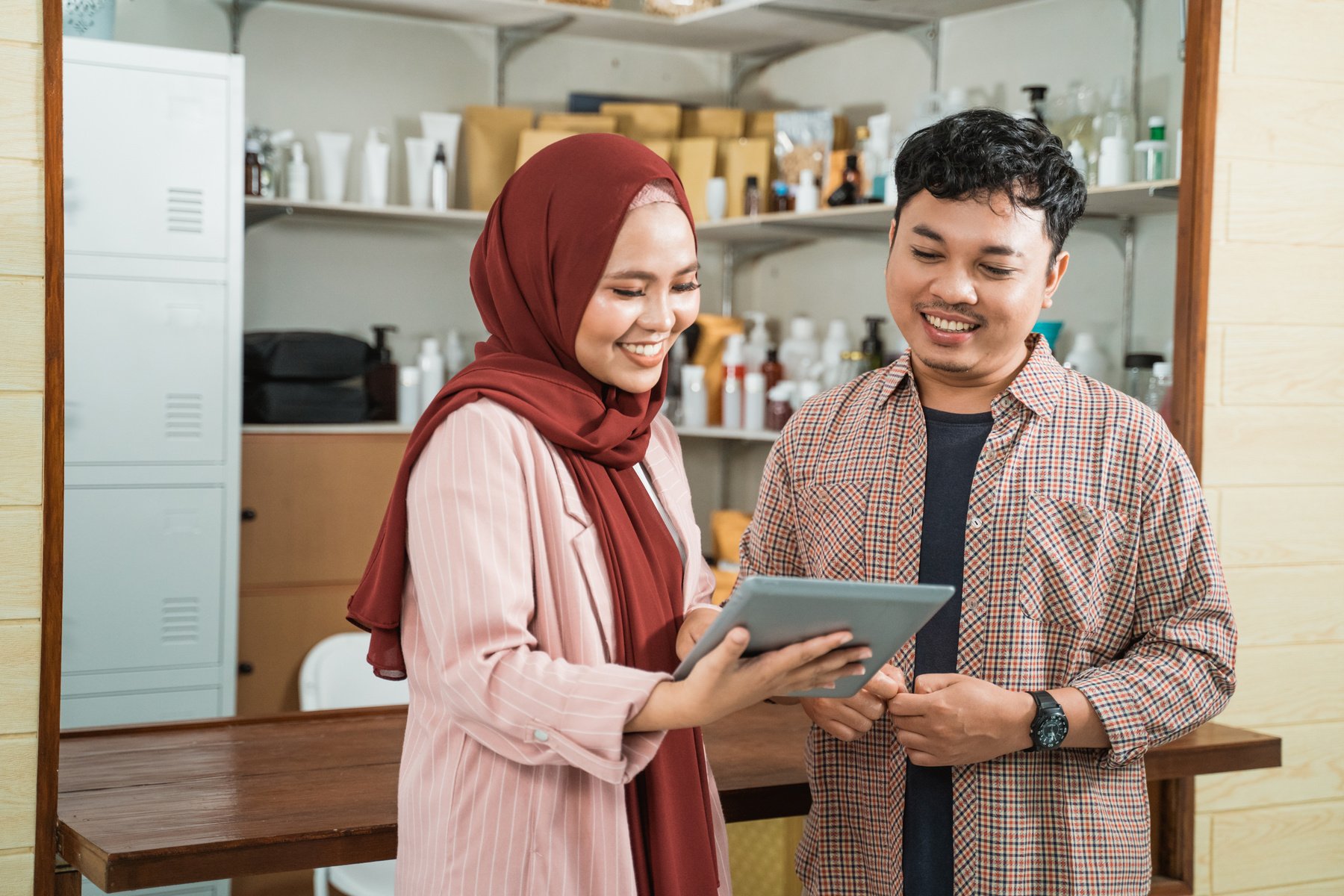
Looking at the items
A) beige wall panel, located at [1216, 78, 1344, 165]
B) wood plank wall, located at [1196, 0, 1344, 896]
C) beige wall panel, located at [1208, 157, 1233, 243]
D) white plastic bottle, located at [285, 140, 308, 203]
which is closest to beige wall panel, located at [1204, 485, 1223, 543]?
wood plank wall, located at [1196, 0, 1344, 896]

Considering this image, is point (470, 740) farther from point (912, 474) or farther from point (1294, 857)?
point (1294, 857)

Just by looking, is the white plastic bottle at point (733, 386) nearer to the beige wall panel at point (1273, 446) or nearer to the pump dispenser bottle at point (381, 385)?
the pump dispenser bottle at point (381, 385)

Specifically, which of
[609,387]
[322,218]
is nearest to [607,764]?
[609,387]

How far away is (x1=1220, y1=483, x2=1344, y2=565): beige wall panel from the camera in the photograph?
2148 millimetres

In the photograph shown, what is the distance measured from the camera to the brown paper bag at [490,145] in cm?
364

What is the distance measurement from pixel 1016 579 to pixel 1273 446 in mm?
1011

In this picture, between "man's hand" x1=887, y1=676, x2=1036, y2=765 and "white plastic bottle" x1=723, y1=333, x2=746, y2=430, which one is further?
"white plastic bottle" x1=723, y1=333, x2=746, y2=430

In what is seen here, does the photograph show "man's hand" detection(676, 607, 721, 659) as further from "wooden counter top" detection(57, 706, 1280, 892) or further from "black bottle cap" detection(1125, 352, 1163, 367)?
"black bottle cap" detection(1125, 352, 1163, 367)

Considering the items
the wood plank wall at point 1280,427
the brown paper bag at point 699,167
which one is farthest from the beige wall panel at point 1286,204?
the brown paper bag at point 699,167

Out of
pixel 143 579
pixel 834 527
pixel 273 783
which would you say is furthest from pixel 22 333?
pixel 143 579

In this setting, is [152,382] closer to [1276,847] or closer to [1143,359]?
[1143,359]

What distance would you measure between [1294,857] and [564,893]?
5.39ft

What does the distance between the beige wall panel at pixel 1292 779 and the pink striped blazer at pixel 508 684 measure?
4.70 ft

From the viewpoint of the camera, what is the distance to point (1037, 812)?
1.40 meters
